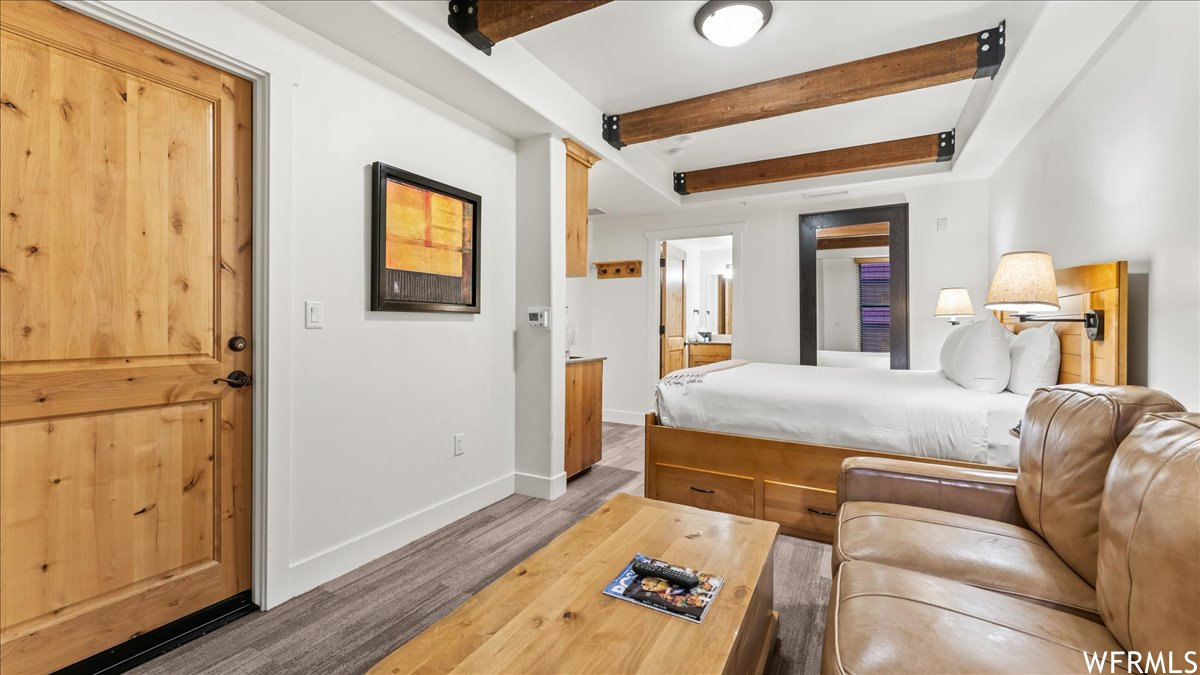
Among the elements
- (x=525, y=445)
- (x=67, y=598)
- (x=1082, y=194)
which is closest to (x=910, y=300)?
(x=1082, y=194)

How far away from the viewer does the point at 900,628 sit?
994 mm

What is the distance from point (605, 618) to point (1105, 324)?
2.30m

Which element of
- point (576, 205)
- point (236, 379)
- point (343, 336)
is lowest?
point (236, 379)

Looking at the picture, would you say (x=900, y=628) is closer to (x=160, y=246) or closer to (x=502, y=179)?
(x=160, y=246)

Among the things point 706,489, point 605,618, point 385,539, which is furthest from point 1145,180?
point 385,539

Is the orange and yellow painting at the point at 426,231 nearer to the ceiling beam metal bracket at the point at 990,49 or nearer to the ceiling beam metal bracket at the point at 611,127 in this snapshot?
the ceiling beam metal bracket at the point at 611,127

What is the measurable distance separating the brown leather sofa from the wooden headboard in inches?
26.4

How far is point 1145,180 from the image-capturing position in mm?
1863

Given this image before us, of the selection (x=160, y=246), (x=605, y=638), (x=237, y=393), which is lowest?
(x=605, y=638)

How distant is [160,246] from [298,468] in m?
0.93

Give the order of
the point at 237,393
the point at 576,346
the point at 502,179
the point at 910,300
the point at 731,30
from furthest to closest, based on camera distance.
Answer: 1. the point at 576,346
2. the point at 910,300
3. the point at 502,179
4. the point at 731,30
5. the point at 237,393

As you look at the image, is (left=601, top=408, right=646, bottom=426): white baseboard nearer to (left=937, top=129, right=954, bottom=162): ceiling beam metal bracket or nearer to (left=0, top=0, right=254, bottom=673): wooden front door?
(left=937, top=129, right=954, bottom=162): ceiling beam metal bracket

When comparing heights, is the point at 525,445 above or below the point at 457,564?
above

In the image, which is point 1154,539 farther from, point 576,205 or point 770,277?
point 770,277
